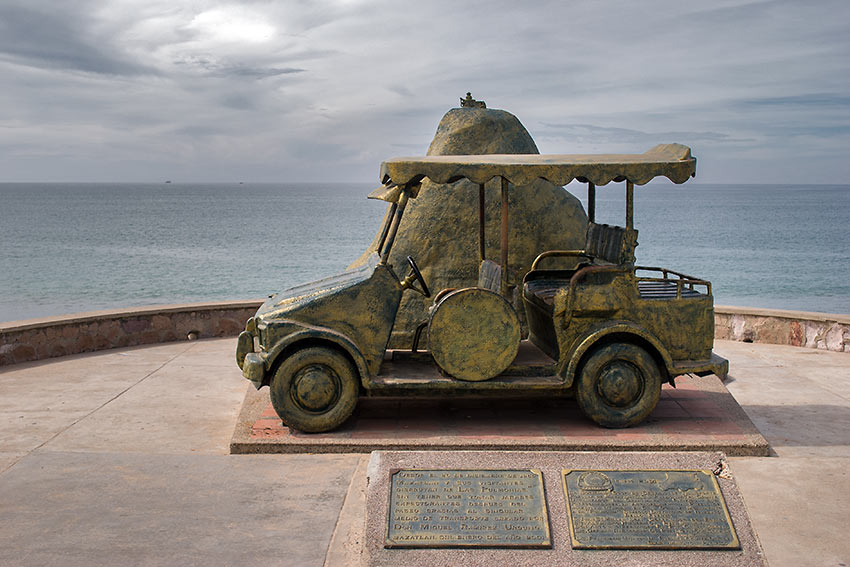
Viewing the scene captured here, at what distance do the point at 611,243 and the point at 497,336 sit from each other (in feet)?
4.32

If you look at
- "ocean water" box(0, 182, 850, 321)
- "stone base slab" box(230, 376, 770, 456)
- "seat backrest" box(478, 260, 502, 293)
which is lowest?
"ocean water" box(0, 182, 850, 321)

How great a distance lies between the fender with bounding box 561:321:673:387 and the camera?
6.53 metres

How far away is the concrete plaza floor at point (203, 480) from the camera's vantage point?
4605mm

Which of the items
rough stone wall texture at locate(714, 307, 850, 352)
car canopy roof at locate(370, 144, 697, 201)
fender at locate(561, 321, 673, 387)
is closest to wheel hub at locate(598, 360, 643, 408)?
fender at locate(561, 321, 673, 387)

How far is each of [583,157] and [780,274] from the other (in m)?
34.2

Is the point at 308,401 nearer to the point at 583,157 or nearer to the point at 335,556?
the point at 335,556

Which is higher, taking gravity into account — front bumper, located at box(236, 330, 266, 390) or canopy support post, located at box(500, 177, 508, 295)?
canopy support post, located at box(500, 177, 508, 295)

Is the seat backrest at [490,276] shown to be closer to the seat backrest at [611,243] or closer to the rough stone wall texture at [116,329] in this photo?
the seat backrest at [611,243]

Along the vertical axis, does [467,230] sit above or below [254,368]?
above

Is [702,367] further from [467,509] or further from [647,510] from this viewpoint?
[467,509]

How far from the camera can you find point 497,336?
6.55 m

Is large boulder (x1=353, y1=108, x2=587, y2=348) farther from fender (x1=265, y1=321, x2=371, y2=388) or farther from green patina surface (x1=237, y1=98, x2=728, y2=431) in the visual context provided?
fender (x1=265, y1=321, x2=371, y2=388)

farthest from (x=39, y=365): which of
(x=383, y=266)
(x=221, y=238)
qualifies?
(x=221, y=238)

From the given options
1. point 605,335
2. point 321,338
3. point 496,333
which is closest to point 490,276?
point 496,333
